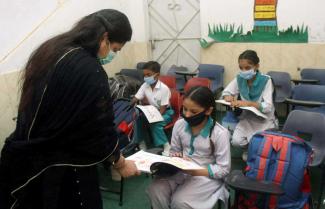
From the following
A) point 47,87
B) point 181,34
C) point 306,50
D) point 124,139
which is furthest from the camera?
point 181,34

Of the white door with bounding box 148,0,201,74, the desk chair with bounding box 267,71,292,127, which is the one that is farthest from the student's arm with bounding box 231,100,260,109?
the white door with bounding box 148,0,201,74

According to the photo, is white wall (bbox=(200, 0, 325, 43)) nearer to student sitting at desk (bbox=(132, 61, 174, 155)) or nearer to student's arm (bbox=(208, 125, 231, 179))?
student sitting at desk (bbox=(132, 61, 174, 155))

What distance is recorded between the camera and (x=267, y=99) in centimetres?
295

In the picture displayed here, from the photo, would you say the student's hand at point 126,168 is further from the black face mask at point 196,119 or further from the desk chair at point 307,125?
the desk chair at point 307,125

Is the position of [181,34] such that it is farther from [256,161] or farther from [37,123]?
[37,123]

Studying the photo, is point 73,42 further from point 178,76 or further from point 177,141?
point 178,76

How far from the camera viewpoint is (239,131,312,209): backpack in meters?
1.89

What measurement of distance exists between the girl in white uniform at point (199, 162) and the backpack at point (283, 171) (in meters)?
0.18

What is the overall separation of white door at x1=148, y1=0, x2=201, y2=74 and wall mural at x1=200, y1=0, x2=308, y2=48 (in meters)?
0.54

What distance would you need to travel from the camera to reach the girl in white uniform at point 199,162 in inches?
77.9

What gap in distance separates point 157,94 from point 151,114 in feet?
0.96

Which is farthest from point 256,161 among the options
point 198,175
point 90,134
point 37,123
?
point 37,123

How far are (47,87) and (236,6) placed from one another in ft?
12.7

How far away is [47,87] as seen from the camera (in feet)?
4.27
